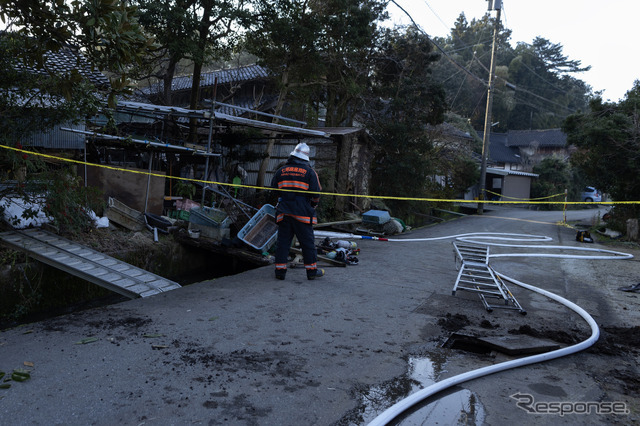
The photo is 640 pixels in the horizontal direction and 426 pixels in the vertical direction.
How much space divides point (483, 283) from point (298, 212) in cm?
259

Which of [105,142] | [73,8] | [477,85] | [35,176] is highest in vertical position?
[477,85]

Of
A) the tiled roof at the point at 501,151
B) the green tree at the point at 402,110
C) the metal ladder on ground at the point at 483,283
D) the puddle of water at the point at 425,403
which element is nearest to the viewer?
the puddle of water at the point at 425,403

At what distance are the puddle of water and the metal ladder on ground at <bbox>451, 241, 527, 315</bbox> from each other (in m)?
2.20

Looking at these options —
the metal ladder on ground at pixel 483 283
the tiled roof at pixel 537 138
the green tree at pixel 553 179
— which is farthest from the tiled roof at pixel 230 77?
the tiled roof at pixel 537 138

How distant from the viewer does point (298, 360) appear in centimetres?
339

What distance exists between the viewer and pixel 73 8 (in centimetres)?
396

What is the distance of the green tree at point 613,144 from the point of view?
12578 mm

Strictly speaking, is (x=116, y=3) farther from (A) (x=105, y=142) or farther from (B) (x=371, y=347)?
(A) (x=105, y=142)

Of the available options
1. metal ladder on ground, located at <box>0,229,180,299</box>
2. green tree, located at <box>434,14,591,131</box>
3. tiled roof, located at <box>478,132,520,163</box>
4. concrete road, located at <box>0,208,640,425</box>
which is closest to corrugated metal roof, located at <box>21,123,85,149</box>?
metal ladder on ground, located at <box>0,229,180,299</box>

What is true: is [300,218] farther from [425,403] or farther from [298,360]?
[425,403]

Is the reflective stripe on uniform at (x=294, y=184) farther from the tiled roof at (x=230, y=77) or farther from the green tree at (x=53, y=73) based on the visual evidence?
the tiled roof at (x=230, y=77)

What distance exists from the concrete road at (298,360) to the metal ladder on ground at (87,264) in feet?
1.55

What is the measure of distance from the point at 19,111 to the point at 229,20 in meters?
7.48

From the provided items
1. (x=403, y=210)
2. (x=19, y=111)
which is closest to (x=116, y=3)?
(x=19, y=111)
